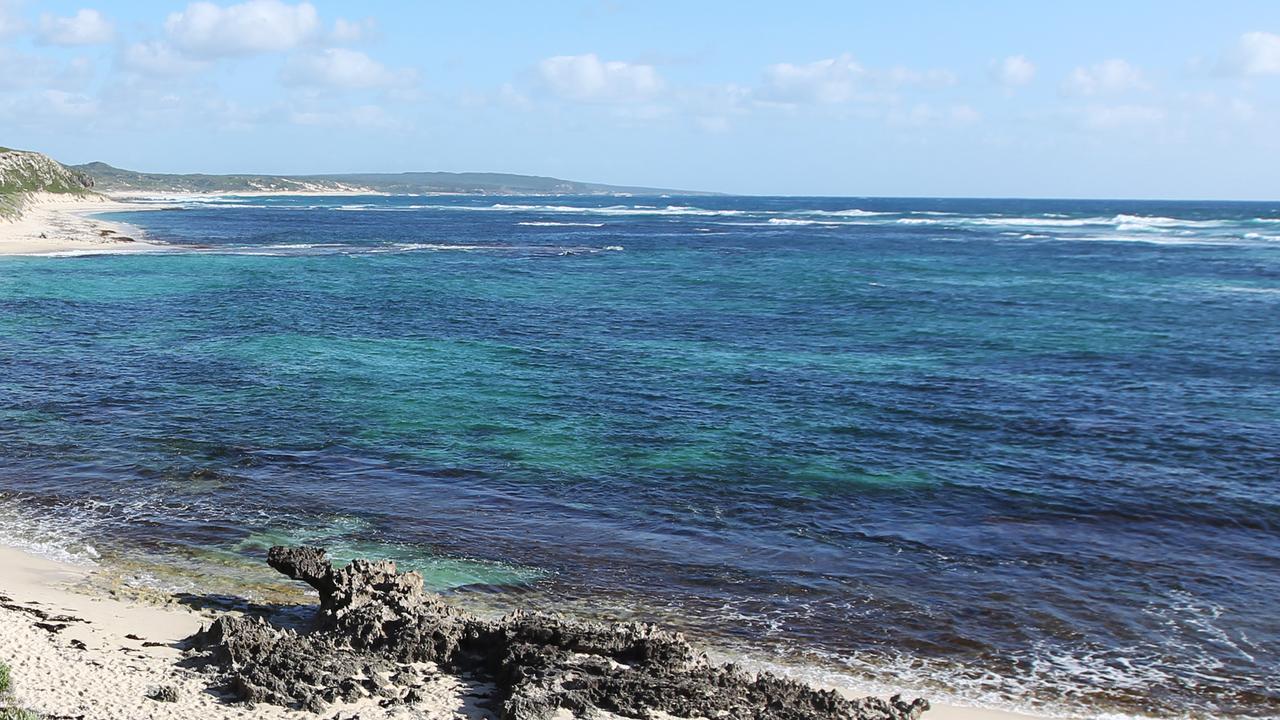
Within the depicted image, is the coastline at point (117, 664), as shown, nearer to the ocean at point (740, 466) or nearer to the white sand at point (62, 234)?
the ocean at point (740, 466)

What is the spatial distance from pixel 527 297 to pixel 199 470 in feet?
103

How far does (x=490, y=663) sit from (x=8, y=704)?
4966mm

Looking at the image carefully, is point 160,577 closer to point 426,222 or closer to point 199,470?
point 199,470

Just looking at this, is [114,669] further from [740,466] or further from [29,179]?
[29,179]

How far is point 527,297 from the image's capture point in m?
51.7

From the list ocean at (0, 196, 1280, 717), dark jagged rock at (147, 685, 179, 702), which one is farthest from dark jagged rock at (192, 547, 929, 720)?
ocean at (0, 196, 1280, 717)

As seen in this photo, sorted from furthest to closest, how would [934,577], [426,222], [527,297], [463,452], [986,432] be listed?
[426,222] < [527,297] < [986,432] < [463,452] < [934,577]

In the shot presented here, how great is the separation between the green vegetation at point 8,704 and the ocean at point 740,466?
386cm

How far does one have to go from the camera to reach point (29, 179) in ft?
409

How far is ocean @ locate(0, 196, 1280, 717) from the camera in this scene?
14438 millimetres

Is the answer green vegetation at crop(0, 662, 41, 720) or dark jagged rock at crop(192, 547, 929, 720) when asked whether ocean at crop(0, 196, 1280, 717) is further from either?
green vegetation at crop(0, 662, 41, 720)

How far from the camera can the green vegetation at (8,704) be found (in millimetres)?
9630

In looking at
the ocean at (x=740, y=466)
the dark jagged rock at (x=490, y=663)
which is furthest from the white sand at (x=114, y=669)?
the ocean at (x=740, y=466)

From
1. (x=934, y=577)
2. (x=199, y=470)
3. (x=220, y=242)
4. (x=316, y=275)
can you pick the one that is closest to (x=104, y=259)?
(x=316, y=275)
